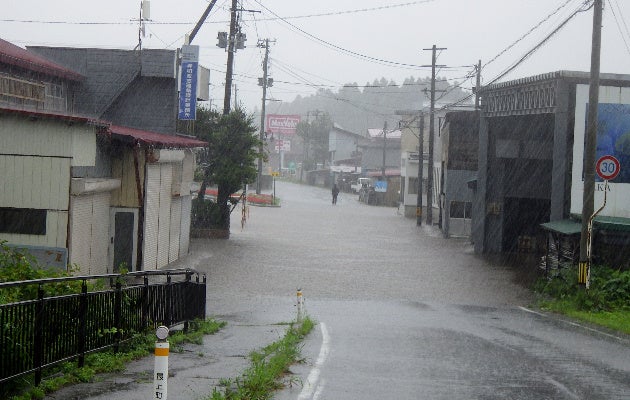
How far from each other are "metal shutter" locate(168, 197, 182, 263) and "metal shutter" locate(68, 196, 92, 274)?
7.95 m

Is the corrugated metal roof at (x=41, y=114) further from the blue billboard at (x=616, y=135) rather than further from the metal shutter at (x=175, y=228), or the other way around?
the blue billboard at (x=616, y=135)

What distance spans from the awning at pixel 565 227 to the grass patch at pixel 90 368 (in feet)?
47.2

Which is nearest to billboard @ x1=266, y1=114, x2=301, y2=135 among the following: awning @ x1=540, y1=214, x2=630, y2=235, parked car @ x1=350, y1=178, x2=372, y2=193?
parked car @ x1=350, y1=178, x2=372, y2=193

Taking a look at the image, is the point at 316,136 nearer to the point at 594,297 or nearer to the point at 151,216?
the point at 151,216

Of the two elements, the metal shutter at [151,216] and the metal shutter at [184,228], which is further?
the metal shutter at [184,228]

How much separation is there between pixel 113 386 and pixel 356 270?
918 inches

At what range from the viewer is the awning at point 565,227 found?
24.6 meters

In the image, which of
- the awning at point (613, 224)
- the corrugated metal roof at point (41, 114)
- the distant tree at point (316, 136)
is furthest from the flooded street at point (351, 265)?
the distant tree at point (316, 136)

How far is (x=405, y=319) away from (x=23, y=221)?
9.01m

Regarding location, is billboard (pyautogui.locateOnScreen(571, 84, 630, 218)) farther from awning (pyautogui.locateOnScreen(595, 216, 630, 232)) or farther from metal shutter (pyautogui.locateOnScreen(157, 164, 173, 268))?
metal shutter (pyautogui.locateOnScreen(157, 164, 173, 268))

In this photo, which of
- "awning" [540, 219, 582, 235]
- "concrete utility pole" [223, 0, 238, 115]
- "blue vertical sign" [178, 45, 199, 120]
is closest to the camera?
"awning" [540, 219, 582, 235]

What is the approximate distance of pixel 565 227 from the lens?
2570cm

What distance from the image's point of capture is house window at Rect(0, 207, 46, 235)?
19.9 m

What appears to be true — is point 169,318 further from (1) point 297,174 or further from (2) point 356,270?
(1) point 297,174
